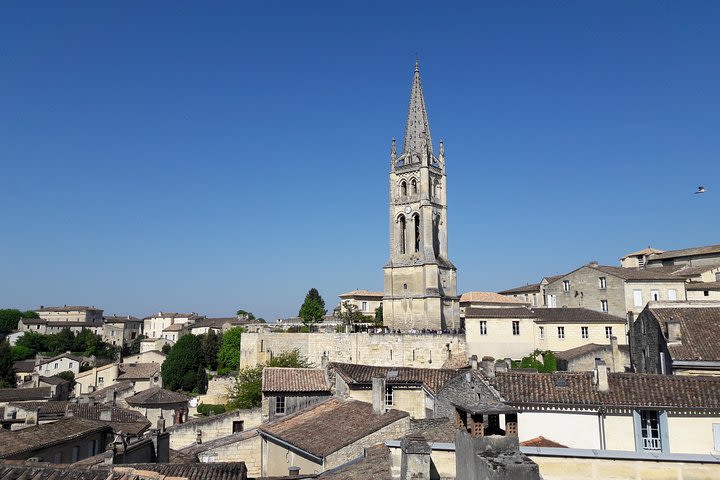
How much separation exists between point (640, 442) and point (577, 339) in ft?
81.4

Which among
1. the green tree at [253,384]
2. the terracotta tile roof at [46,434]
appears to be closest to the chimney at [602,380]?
the terracotta tile roof at [46,434]

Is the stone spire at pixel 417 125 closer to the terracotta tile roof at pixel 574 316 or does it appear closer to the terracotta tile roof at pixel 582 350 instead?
the terracotta tile roof at pixel 574 316

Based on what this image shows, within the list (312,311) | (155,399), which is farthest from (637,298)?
(312,311)

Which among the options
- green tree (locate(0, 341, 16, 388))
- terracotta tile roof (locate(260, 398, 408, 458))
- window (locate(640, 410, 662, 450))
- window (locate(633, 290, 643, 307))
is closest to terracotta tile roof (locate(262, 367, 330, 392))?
terracotta tile roof (locate(260, 398, 408, 458))

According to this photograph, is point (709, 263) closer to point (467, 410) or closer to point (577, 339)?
point (577, 339)

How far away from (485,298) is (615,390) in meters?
48.5

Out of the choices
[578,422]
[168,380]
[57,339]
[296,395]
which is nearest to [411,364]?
[296,395]

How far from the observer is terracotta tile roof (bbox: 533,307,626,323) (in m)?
41.8

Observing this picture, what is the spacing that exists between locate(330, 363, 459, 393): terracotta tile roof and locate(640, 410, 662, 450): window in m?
7.52

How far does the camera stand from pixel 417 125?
2650 inches

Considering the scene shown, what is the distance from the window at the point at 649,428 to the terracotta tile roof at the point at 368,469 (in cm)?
892

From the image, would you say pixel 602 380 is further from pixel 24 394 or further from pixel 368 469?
pixel 24 394

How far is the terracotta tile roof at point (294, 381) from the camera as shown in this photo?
2780cm

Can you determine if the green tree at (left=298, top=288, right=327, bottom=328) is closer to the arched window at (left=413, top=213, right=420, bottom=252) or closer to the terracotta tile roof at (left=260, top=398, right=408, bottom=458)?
the arched window at (left=413, top=213, right=420, bottom=252)
